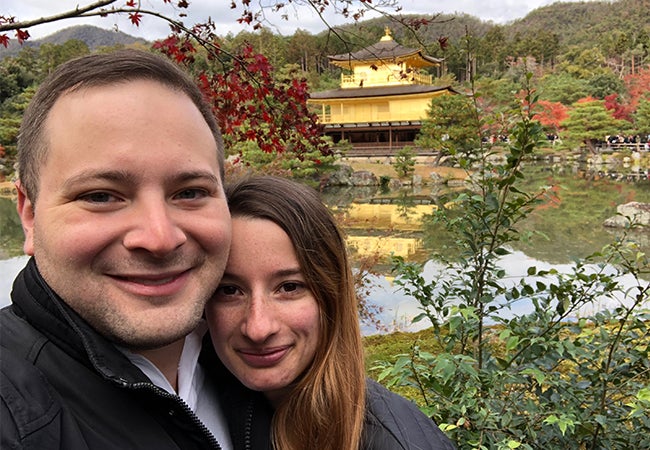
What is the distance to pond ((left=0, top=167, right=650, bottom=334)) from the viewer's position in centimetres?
780

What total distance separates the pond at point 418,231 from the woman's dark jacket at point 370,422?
4.78 meters

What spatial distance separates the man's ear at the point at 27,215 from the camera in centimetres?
100

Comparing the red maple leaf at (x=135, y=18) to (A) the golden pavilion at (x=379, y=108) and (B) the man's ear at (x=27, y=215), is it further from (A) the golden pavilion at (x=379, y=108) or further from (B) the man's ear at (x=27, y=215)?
(A) the golden pavilion at (x=379, y=108)

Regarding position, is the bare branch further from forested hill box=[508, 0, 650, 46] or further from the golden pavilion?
forested hill box=[508, 0, 650, 46]

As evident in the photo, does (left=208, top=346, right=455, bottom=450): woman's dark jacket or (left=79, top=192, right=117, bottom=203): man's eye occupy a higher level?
(left=79, top=192, right=117, bottom=203): man's eye

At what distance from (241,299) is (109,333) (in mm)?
373

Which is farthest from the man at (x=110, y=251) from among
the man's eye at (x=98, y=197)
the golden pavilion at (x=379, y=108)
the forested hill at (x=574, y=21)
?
the forested hill at (x=574, y=21)

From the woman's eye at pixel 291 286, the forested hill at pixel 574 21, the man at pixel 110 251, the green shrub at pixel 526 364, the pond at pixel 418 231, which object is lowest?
the pond at pixel 418 231

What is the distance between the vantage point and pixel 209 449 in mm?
974

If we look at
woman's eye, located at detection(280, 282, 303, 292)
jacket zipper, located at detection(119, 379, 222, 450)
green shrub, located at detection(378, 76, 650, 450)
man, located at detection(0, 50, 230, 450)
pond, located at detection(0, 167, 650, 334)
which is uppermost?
man, located at detection(0, 50, 230, 450)

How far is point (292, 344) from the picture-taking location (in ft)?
4.11

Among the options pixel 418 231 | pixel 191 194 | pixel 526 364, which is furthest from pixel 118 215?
pixel 418 231

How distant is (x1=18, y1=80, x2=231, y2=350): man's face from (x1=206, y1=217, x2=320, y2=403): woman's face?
23cm

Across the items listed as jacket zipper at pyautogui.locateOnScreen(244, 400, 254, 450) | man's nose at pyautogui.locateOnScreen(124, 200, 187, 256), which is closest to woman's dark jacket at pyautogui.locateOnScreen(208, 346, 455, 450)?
jacket zipper at pyautogui.locateOnScreen(244, 400, 254, 450)
